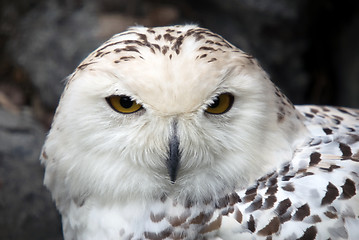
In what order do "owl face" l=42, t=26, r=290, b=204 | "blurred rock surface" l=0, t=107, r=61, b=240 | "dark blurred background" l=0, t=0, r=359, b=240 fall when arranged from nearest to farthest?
1. "owl face" l=42, t=26, r=290, b=204
2. "blurred rock surface" l=0, t=107, r=61, b=240
3. "dark blurred background" l=0, t=0, r=359, b=240

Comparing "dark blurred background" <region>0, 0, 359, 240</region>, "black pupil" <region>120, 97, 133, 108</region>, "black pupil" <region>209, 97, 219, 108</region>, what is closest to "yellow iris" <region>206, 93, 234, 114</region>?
"black pupil" <region>209, 97, 219, 108</region>

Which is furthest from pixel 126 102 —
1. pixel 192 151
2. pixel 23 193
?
pixel 23 193

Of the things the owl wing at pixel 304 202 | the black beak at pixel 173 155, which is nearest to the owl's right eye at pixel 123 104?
the black beak at pixel 173 155

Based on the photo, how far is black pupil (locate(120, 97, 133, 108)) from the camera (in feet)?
4.88

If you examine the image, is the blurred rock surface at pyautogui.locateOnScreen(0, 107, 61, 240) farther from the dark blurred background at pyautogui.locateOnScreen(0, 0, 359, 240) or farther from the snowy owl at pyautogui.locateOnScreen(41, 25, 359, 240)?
the snowy owl at pyautogui.locateOnScreen(41, 25, 359, 240)

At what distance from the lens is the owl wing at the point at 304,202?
147cm

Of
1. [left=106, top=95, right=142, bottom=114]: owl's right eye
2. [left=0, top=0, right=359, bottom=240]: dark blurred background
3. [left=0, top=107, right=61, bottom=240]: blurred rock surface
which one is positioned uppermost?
[left=106, top=95, right=142, bottom=114]: owl's right eye

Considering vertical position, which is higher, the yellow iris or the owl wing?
the yellow iris

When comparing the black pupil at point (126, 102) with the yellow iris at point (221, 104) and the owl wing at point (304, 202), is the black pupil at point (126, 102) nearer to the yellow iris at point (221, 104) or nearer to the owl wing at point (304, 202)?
the yellow iris at point (221, 104)

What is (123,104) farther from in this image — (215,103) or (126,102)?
(215,103)

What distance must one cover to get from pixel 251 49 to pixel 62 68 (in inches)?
53.1

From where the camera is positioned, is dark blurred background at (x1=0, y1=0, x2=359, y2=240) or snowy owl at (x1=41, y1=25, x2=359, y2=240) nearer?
snowy owl at (x1=41, y1=25, x2=359, y2=240)

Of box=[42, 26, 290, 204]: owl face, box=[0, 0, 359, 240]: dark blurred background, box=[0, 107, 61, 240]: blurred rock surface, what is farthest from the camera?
box=[0, 0, 359, 240]: dark blurred background

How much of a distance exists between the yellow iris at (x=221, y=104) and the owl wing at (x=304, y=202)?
0.27 meters
